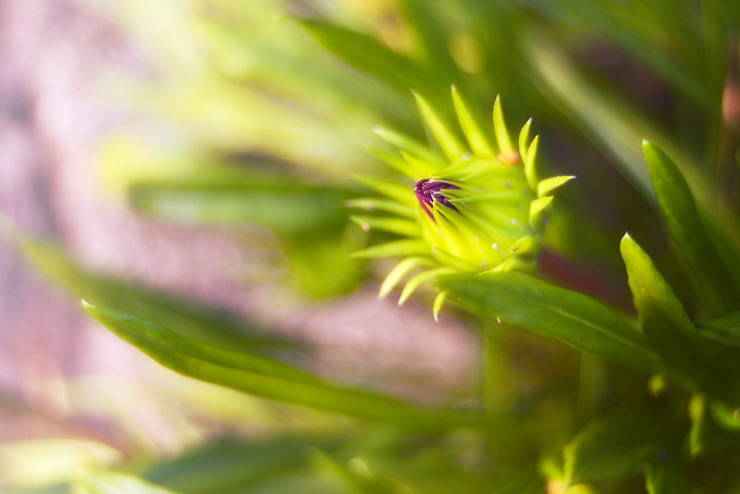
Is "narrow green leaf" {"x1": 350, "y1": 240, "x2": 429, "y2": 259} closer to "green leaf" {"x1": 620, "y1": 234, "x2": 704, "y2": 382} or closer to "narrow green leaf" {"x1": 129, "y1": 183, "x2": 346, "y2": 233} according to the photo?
"green leaf" {"x1": 620, "y1": 234, "x2": 704, "y2": 382}

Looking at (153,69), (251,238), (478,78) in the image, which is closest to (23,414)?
(251,238)

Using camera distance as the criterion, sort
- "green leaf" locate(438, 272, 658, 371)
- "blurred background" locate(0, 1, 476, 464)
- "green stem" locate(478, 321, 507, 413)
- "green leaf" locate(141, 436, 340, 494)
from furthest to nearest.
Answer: "blurred background" locate(0, 1, 476, 464) → "green stem" locate(478, 321, 507, 413) → "green leaf" locate(141, 436, 340, 494) → "green leaf" locate(438, 272, 658, 371)

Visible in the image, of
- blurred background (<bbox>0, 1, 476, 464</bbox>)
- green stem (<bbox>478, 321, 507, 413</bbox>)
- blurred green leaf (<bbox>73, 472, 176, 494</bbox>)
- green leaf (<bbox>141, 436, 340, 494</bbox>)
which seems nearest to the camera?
blurred green leaf (<bbox>73, 472, 176, 494</bbox>)

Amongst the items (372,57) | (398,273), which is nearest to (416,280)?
(398,273)

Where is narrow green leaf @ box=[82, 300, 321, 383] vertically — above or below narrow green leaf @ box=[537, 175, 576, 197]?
below

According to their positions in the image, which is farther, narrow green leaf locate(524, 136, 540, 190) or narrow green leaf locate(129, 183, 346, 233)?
→ narrow green leaf locate(129, 183, 346, 233)

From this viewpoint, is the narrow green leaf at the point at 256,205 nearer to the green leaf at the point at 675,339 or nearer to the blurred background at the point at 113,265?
the blurred background at the point at 113,265

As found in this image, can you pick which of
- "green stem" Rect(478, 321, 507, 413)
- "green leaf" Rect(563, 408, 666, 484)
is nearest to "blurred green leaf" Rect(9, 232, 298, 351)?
"green stem" Rect(478, 321, 507, 413)

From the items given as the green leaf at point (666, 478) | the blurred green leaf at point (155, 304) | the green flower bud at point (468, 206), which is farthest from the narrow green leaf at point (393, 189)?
the blurred green leaf at point (155, 304)
